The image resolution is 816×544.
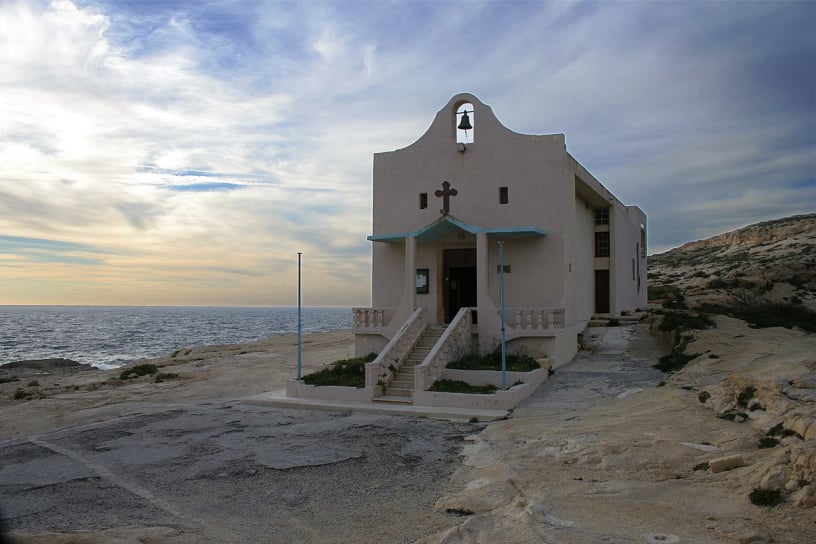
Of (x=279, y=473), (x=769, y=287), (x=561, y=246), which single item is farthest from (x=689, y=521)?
(x=769, y=287)

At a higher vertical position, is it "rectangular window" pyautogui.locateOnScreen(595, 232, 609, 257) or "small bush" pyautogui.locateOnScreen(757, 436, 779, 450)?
"rectangular window" pyautogui.locateOnScreen(595, 232, 609, 257)

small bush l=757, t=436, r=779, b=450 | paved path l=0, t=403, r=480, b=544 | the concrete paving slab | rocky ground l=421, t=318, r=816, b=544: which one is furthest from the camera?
the concrete paving slab

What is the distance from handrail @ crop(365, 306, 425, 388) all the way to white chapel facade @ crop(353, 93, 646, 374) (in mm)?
96

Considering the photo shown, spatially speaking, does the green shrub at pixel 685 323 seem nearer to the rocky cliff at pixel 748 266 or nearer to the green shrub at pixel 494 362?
the green shrub at pixel 494 362

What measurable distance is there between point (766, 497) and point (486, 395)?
858 cm

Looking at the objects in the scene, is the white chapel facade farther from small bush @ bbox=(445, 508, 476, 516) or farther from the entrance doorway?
small bush @ bbox=(445, 508, 476, 516)

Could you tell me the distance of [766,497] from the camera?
280 inches

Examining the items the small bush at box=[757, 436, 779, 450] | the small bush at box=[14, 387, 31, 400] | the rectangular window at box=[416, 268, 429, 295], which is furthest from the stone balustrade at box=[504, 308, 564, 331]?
the small bush at box=[14, 387, 31, 400]

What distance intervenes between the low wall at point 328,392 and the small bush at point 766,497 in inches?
427

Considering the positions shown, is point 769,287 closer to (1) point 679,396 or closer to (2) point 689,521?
(1) point 679,396

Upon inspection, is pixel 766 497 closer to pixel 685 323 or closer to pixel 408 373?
pixel 408 373

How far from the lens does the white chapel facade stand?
64.6 feet

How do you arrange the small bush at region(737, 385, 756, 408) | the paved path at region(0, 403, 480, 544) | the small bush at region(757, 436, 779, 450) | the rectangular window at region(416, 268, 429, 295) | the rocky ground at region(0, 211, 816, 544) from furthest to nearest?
1. the rectangular window at region(416, 268, 429, 295)
2. the small bush at region(737, 385, 756, 408)
3. the small bush at region(757, 436, 779, 450)
4. the paved path at region(0, 403, 480, 544)
5. the rocky ground at region(0, 211, 816, 544)

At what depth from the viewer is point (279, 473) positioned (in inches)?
408
